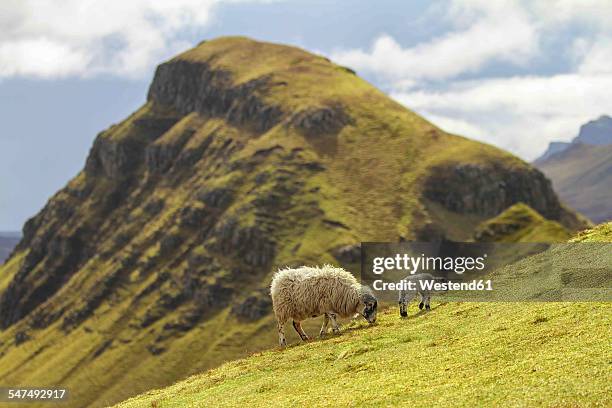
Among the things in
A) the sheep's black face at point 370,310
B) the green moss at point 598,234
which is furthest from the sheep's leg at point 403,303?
the green moss at point 598,234

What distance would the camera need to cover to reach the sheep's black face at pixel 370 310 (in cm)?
3941

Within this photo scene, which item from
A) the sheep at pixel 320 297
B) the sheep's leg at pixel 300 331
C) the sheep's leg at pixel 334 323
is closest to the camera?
the sheep's leg at pixel 334 323

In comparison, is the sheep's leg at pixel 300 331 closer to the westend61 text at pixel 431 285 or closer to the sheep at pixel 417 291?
the westend61 text at pixel 431 285

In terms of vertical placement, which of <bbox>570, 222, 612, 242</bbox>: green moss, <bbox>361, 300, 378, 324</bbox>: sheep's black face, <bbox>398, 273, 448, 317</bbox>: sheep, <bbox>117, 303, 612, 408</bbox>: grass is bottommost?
<bbox>117, 303, 612, 408</bbox>: grass

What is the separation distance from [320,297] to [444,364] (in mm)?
13848

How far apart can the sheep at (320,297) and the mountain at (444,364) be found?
1204 millimetres

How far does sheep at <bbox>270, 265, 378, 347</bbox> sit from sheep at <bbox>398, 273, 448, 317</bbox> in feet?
5.02

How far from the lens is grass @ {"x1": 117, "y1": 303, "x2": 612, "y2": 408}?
22.7m

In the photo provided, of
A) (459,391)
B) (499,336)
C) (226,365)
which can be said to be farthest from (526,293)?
(226,365)

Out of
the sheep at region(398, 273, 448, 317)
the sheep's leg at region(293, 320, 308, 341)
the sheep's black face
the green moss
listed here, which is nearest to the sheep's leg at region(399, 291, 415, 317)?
the sheep at region(398, 273, 448, 317)

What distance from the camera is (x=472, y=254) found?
129ft

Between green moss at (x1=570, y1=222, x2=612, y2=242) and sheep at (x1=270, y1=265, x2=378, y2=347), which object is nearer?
green moss at (x1=570, y1=222, x2=612, y2=242)

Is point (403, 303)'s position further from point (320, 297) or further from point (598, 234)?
point (598, 234)

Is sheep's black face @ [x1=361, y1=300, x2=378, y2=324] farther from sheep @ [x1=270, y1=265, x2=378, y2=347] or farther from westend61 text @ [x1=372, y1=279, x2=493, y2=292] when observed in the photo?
westend61 text @ [x1=372, y1=279, x2=493, y2=292]
